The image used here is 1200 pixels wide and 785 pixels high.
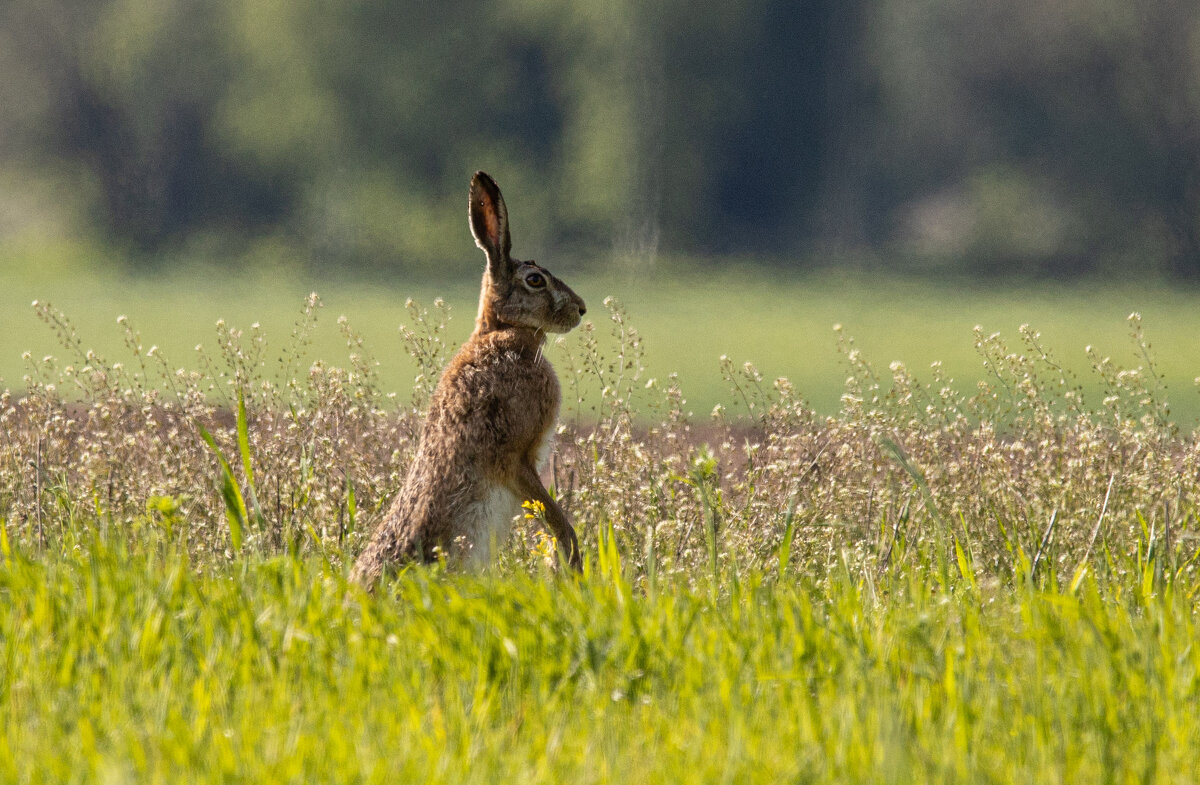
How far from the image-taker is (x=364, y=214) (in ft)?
120

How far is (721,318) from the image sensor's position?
24031mm

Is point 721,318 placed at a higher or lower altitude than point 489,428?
higher

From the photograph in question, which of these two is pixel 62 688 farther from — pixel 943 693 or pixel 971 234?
pixel 971 234

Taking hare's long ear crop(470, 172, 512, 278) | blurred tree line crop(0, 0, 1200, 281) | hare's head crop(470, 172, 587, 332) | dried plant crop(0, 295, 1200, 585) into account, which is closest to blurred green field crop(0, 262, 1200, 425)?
blurred tree line crop(0, 0, 1200, 281)

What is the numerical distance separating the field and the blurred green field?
8067 mm

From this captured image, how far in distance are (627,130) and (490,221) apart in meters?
28.2

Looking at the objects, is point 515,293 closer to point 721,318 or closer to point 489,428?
→ point 489,428

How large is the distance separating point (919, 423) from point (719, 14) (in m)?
29.4

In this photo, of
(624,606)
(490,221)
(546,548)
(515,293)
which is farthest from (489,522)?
(624,606)

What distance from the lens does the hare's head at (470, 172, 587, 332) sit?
5.43m

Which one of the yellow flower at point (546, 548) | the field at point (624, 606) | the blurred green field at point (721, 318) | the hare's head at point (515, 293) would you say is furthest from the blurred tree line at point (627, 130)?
the yellow flower at point (546, 548)

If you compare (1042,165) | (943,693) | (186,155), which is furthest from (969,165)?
(943,693)

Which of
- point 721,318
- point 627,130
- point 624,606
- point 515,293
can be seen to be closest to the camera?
point 624,606

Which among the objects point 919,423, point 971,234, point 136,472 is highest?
point 971,234
